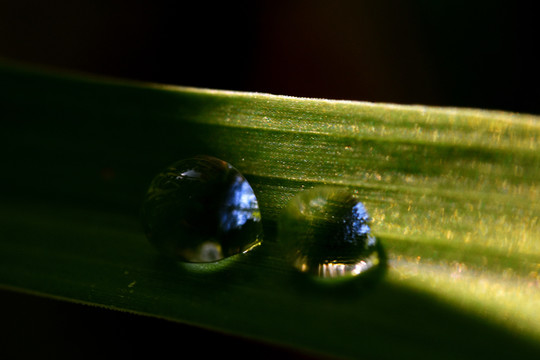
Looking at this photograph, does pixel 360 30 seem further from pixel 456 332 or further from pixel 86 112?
pixel 456 332

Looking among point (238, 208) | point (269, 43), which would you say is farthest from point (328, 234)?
point (269, 43)

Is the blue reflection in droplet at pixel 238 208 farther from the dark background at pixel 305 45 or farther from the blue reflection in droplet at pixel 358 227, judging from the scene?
the dark background at pixel 305 45

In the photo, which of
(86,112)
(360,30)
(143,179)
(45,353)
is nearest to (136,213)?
(143,179)

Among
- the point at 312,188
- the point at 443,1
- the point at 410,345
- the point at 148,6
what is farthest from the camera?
the point at 148,6

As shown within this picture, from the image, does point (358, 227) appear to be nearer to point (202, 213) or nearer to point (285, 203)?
point (285, 203)

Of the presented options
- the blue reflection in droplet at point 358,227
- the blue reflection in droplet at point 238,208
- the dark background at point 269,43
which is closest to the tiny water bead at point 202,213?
the blue reflection in droplet at point 238,208

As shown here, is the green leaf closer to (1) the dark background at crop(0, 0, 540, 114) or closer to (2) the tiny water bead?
(2) the tiny water bead

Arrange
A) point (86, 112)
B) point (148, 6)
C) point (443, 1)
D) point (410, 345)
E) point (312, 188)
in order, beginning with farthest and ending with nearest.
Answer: point (148, 6), point (443, 1), point (86, 112), point (312, 188), point (410, 345)
